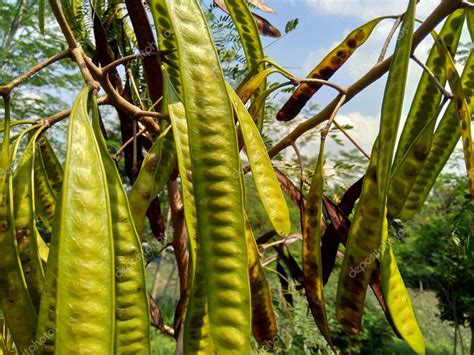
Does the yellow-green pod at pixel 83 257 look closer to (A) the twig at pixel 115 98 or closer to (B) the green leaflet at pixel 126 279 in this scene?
(B) the green leaflet at pixel 126 279

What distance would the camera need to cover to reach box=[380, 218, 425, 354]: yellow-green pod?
0.65 m

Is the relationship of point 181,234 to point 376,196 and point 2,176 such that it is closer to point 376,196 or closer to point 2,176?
point 2,176

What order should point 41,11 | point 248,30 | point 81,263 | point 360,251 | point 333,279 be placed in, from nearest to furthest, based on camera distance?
1. point 81,263
2. point 360,251
3. point 248,30
4. point 41,11
5. point 333,279

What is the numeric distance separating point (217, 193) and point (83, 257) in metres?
0.16

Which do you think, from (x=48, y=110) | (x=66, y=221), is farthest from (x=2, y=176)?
(x=48, y=110)

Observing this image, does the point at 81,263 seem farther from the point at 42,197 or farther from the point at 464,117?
the point at 464,117

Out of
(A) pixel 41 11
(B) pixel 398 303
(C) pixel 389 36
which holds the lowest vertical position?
(B) pixel 398 303

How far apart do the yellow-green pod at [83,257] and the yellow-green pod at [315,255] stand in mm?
344

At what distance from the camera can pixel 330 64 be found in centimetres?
105

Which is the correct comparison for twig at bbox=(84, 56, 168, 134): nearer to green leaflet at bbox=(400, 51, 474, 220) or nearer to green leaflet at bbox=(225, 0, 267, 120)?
green leaflet at bbox=(225, 0, 267, 120)

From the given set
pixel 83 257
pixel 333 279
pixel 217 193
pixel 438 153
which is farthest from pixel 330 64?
pixel 333 279

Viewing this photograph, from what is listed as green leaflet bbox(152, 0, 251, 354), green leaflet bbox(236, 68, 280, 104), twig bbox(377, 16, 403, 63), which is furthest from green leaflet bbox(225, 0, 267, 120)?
green leaflet bbox(152, 0, 251, 354)

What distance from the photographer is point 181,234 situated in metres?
1.27

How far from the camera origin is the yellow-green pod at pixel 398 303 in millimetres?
645
